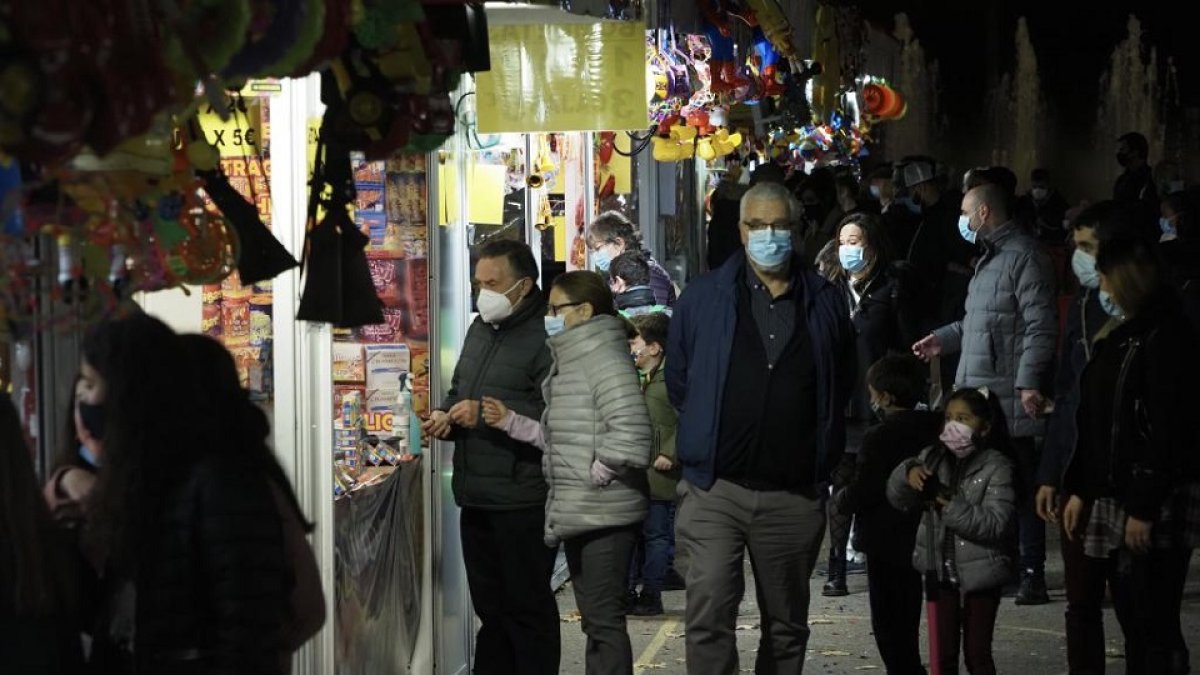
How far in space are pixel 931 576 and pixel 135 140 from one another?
486cm

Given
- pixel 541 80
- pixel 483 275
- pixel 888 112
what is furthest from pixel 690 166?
pixel 483 275

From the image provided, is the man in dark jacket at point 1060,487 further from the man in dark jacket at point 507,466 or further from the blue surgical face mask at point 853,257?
the blue surgical face mask at point 853,257

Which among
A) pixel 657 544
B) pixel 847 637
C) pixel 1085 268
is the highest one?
pixel 1085 268

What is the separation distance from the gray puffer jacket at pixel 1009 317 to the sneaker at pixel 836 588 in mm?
Result: 1519

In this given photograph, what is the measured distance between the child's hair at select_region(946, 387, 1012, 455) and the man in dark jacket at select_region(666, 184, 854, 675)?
0.51 metres

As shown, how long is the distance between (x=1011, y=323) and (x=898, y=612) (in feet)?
9.84

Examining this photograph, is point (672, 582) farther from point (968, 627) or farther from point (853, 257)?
point (968, 627)

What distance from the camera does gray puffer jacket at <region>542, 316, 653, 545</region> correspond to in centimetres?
786

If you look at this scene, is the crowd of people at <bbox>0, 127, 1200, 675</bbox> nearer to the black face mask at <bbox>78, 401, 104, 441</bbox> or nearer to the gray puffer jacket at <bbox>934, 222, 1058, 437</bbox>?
the gray puffer jacket at <bbox>934, 222, 1058, 437</bbox>

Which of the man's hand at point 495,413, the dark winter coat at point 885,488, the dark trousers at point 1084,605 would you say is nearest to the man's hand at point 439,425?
the man's hand at point 495,413

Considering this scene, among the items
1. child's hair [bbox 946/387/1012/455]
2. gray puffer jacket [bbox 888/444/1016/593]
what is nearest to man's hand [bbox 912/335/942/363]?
child's hair [bbox 946/387/1012/455]

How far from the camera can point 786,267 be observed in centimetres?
792

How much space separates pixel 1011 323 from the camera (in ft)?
35.5

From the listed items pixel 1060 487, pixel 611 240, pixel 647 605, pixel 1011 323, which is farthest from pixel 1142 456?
pixel 611 240
